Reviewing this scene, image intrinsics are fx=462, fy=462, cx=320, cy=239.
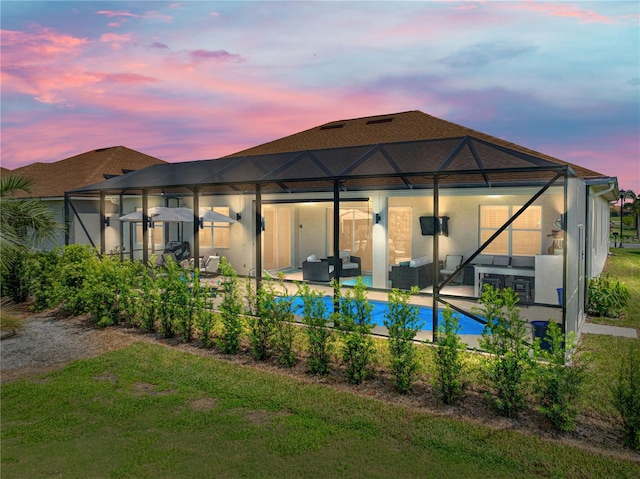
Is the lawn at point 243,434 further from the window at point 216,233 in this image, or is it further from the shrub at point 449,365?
the window at point 216,233

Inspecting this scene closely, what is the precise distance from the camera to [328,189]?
1652 cm

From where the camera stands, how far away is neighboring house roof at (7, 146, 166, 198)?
20.5 metres

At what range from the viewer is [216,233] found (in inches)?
729

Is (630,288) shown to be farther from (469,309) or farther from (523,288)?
(469,309)

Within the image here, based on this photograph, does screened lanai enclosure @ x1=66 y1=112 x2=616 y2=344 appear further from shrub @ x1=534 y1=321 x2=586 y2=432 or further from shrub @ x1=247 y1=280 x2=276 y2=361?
shrub @ x1=534 y1=321 x2=586 y2=432

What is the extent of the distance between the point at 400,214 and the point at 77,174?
1553 centimetres

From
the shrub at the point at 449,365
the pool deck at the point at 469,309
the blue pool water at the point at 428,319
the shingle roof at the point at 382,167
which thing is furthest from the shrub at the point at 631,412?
the blue pool water at the point at 428,319

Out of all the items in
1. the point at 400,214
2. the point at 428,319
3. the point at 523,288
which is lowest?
the point at 428,319

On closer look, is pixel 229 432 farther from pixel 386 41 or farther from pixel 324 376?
pixel 386 41

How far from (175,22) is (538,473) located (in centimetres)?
1145

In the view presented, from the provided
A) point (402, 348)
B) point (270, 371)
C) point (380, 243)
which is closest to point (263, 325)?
point (270, 371)

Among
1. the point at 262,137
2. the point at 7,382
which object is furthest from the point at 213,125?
the point at 7,382

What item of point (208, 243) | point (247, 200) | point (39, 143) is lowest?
point (208, 243)

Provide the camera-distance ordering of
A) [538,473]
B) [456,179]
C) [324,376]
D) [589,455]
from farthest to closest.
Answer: [456,179] < [324,376] < [589,455] < [538,473]
